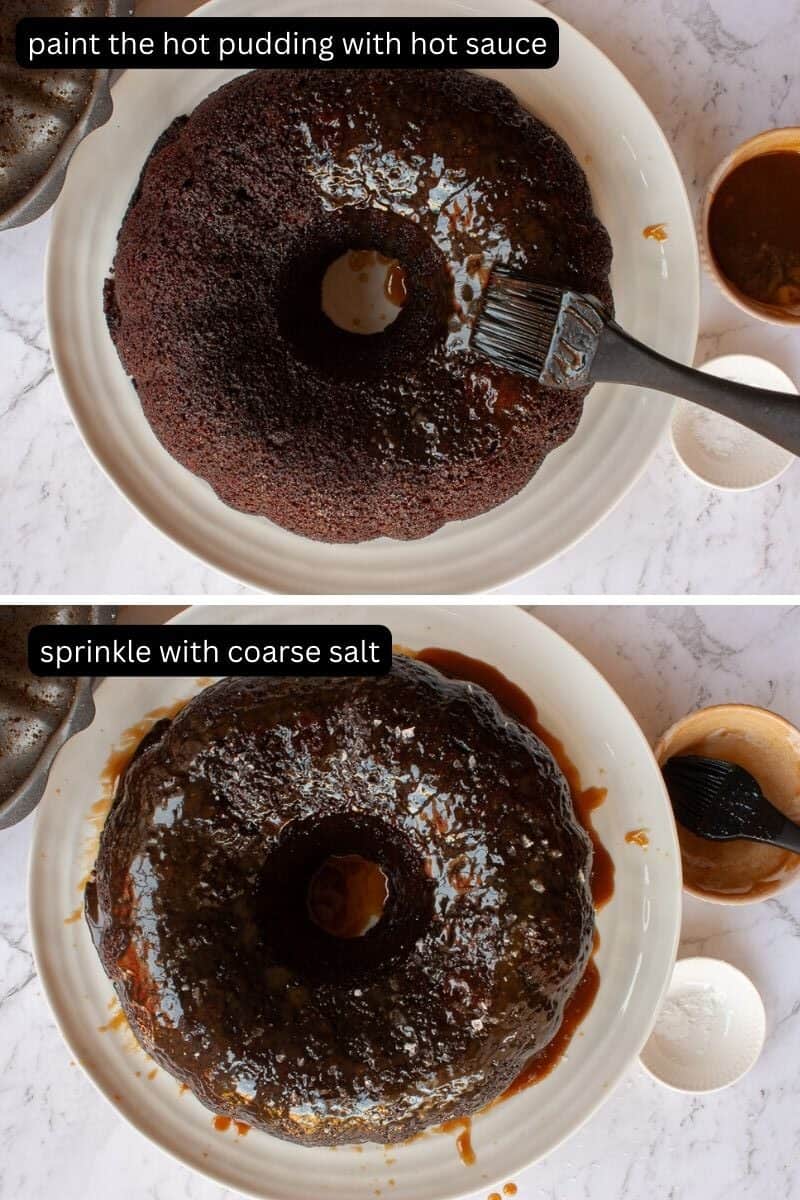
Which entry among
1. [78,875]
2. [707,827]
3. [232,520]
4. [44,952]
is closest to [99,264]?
[232,520]

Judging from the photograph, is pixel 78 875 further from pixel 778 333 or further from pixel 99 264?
pixel 778 333

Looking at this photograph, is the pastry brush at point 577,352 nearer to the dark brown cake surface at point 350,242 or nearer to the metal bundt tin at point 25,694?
the dark brown cake surface at point 350,242

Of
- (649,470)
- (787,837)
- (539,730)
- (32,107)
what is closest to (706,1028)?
(787,837)

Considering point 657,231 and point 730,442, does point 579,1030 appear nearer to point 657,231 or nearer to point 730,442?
point 730,442

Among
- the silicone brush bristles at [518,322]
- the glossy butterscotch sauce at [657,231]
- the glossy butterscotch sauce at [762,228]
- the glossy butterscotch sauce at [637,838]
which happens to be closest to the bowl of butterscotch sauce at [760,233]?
the glossy butterscotch sauce at [762,228]

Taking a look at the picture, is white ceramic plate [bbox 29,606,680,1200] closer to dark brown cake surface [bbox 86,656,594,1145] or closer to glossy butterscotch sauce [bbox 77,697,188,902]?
glossy butterscotch sauce [bbox 77,697,188,902]

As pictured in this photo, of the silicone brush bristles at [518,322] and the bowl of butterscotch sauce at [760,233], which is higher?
the bowl of butterscotch sauce at [760,233]
